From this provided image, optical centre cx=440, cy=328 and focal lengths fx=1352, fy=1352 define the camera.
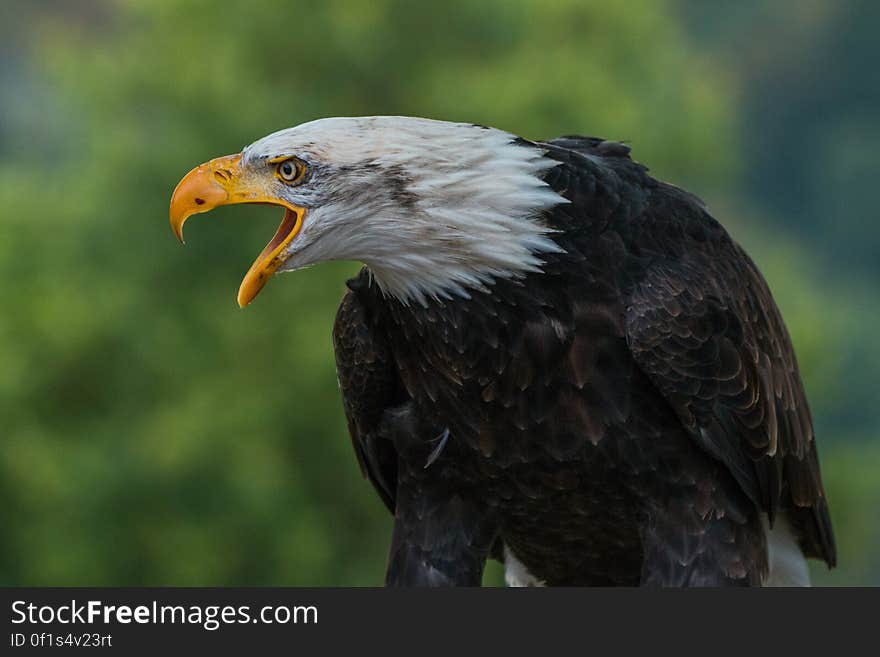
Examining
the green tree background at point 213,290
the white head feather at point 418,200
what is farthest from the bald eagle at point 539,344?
the green tree background at point 213,290

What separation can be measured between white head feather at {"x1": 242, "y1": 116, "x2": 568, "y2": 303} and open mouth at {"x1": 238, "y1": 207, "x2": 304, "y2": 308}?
0.02m

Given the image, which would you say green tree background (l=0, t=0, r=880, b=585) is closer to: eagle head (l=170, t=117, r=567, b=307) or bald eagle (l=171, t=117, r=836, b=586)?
bald eagle (l=171, t=117, r=836, b=586)

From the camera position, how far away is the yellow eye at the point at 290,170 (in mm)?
3043

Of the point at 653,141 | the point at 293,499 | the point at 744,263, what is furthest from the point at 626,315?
the point at 653,141

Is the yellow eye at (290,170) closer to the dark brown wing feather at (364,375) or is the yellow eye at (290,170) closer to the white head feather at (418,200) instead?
Result: the white head feather at (418,200)

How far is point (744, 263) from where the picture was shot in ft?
11.9

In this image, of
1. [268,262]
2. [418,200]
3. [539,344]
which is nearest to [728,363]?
[539,344]

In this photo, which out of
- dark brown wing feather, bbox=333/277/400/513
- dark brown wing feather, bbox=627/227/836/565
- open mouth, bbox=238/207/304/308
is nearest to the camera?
open mouth, bbox=238/207/304/308

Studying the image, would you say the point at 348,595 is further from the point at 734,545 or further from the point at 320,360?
the point at 320,360

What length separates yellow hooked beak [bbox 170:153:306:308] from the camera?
3.02m

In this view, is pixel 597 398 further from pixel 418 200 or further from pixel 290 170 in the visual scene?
pixel 290 170

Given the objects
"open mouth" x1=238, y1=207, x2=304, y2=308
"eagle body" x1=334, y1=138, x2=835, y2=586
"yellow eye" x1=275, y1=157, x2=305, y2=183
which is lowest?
"eagle body" x1=334, y1=138, x2=835, y2=586

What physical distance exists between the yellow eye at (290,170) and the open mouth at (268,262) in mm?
74

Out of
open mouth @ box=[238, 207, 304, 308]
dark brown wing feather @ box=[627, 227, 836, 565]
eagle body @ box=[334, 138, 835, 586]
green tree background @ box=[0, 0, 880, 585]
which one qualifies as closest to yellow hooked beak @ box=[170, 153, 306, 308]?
open mouth @ box=[238, 207, 304, 308]
